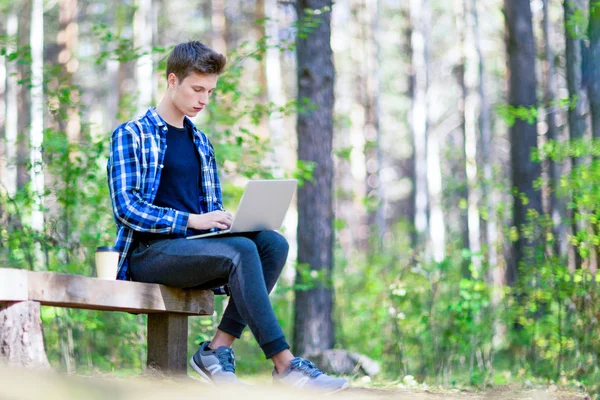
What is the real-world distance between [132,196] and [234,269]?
53 cm

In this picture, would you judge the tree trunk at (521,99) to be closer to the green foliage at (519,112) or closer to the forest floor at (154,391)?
the green foliage at (519,112)

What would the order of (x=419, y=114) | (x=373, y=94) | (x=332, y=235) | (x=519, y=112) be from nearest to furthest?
1. (x=519, y=112)
2. (x=332, y=235)
3. (x=419, y=114)
4. (x=373, y=94)

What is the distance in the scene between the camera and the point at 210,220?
3572mm

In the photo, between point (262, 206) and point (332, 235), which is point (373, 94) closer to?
point (332, 235)

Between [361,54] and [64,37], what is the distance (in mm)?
8680

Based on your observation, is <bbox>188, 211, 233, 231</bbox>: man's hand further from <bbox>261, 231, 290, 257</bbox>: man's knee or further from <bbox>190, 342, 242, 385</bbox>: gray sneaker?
<bbox>190, 342, 242, 385</bbox>: gray sneaker

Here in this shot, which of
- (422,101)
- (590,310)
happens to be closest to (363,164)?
(422,101)

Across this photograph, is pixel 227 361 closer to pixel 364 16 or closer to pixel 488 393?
pixel 488 393

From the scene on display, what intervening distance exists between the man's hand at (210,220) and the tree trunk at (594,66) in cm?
210

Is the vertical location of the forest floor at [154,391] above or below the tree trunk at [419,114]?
below

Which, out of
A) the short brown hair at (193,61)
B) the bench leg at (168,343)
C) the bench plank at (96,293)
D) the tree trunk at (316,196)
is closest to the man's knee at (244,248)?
the bench plank at (96,293)

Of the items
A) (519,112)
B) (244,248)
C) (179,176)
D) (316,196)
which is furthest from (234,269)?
(519,112)

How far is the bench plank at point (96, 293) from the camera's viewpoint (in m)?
3.14

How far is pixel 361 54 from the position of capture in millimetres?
21562
